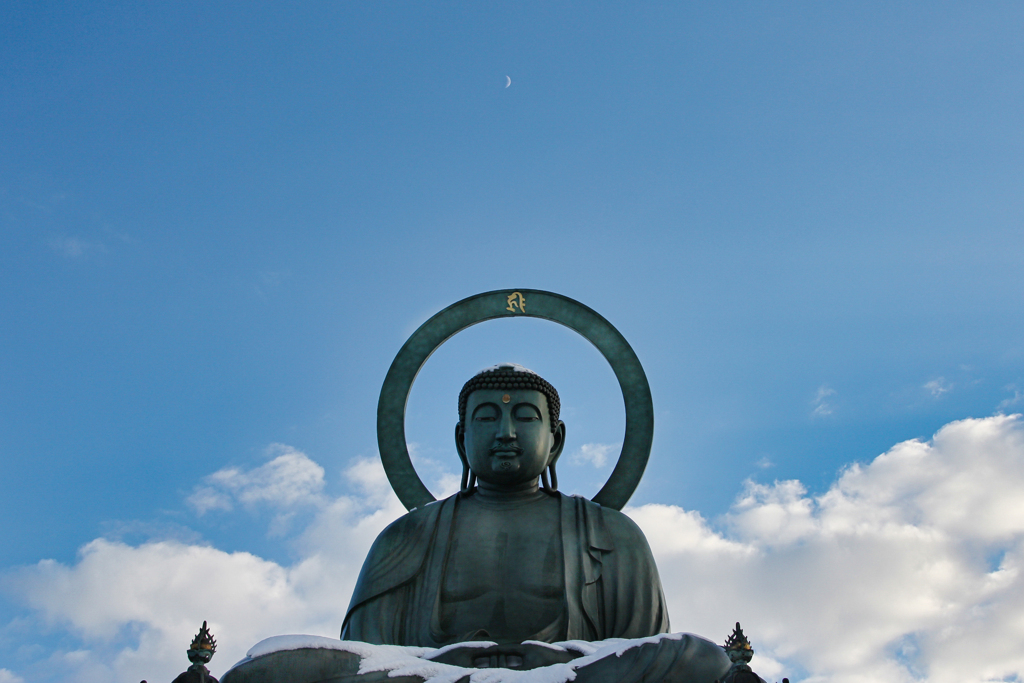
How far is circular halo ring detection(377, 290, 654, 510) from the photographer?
7.49 m

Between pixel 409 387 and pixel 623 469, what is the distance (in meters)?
1.84

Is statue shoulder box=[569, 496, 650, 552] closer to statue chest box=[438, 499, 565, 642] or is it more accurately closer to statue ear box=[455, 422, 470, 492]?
statue chest box=[438, 499, 565, 642]

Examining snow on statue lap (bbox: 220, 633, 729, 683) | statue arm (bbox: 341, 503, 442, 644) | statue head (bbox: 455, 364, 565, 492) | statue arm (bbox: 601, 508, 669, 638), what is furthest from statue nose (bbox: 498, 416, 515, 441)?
snow on statue lap (bbox: 220, 633, 729, 683)

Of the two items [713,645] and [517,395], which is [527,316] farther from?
[713,645]

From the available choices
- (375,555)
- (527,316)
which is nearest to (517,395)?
(527,316)

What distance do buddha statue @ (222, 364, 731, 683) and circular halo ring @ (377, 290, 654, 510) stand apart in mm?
398

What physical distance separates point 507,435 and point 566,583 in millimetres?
1139

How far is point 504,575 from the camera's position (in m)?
6.60

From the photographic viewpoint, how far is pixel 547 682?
4176 millimetres

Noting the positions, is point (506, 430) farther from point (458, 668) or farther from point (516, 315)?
point (458, 668)

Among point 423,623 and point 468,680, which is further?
point 423,623

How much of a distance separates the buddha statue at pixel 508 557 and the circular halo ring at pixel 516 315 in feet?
1.31

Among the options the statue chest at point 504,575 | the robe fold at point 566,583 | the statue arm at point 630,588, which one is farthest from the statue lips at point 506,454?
the statue arm at point 630,588

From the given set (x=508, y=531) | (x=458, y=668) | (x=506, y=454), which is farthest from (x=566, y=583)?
(x=458, y=668)
